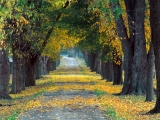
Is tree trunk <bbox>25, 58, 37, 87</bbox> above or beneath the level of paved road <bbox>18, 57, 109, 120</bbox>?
above

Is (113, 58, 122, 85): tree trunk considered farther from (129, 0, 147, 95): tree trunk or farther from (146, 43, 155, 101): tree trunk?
(146, 43, 155, 101): tree trunk

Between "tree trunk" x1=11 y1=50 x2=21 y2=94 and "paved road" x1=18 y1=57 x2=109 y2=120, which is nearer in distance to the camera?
"paved road" x1=18 y1=57 x2=109 y2=120

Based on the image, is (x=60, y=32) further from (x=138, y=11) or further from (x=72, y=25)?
(x=138, y=11)

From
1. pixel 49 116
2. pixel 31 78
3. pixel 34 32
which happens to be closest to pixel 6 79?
pixel 34 32

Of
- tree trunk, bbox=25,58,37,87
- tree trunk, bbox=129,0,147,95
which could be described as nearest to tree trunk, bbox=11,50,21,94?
tree trunk, bbox=25,58,37,87

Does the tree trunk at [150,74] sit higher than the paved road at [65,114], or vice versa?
the tree trunk at [150,74]

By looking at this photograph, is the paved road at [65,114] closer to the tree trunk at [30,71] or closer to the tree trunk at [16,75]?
the tree trunk at [16,75]

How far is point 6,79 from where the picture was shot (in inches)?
1144

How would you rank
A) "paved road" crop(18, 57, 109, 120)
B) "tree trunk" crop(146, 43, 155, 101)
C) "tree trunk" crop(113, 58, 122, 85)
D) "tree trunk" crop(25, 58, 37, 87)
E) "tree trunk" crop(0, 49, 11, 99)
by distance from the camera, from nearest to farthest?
"paved road" crop(18, 57, 109, 120) < "tree trunk" crop(146, 43, 155, 101) < "tree trunk" crop(0, 49, 11, 99) < "tree trunk" crop(113, 58, 122, 85) < "tree trunk" crop(25, 58, 37, 87)

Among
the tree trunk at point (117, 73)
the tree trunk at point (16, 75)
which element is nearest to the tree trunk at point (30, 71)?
the tree trunk at point (117, 73)

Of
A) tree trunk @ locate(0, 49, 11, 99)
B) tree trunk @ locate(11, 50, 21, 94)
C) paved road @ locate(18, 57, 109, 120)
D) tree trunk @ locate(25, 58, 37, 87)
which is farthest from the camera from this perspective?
tree trunk @ locate(25, 58, 37, 87)

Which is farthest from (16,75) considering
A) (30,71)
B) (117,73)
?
(117,73)

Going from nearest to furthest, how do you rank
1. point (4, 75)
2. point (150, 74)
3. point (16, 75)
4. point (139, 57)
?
point (150, 74)
point (4, 75)
point (139, 57)
point (16, 75)

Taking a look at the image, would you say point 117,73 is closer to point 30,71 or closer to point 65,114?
point 30,71
